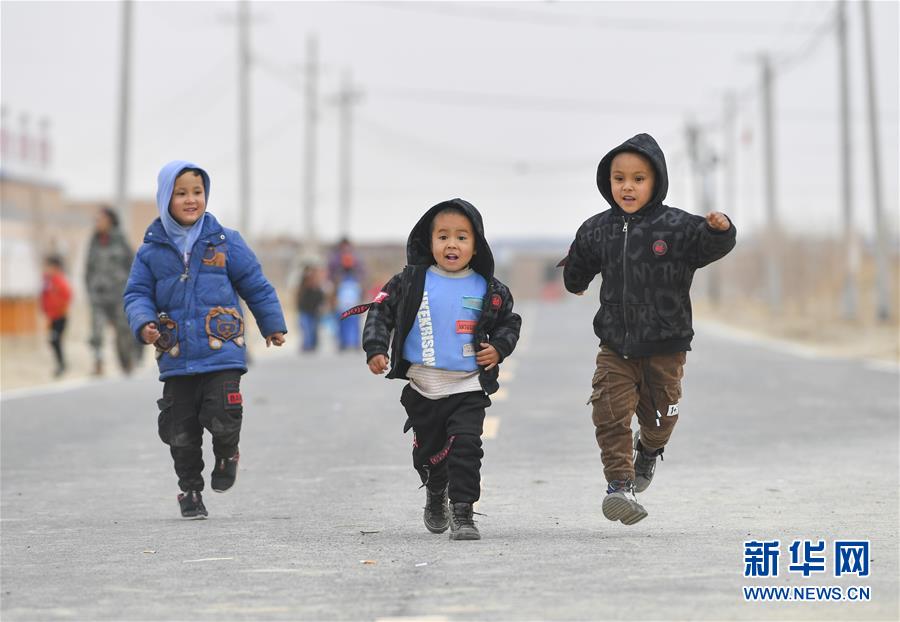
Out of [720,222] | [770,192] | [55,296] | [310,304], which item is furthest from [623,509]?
[770,192]

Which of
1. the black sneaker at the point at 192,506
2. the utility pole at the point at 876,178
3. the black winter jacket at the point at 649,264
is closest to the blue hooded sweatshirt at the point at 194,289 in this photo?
the black sneaker at the point at 192,506

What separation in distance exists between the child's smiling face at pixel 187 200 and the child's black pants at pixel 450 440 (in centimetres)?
162

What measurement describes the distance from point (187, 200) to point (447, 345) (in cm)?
181

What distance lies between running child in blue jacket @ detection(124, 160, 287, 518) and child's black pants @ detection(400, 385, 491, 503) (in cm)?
123

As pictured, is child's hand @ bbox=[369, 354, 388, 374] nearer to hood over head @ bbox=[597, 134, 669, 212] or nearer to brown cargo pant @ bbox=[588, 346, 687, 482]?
brown cargo pant @ bbox=[588, 346, 687, 482]

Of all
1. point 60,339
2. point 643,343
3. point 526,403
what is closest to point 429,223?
point 643,343

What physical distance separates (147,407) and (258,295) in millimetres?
8042

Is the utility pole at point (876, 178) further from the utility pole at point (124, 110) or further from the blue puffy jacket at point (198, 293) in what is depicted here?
the blue puffy jacket at point (198, 293)

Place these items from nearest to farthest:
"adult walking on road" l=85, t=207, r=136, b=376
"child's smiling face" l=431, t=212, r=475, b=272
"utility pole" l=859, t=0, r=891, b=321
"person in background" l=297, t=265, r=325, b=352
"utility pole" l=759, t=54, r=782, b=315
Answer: "child's smiling face" l=431, t=212, r=475, b=272 → "adult walking on road" l=85, t=207, r=136, b=376 → "person in background" l=297, t=265, r=325, b=352 → "utility pole" l=859, t=0, r=891, b=321 → "utility pole" l=759, t=54, r=782, b=315

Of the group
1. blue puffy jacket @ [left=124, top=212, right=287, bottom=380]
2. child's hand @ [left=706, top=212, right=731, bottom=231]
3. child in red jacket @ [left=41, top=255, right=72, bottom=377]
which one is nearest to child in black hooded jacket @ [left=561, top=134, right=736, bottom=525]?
child's hand @ [left=706, top=212, right=731, bottom=231]

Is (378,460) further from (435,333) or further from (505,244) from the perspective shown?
(505,244)

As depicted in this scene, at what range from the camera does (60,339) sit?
22.7 m

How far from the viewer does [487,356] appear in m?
7.54

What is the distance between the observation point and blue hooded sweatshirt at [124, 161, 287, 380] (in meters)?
8.50
